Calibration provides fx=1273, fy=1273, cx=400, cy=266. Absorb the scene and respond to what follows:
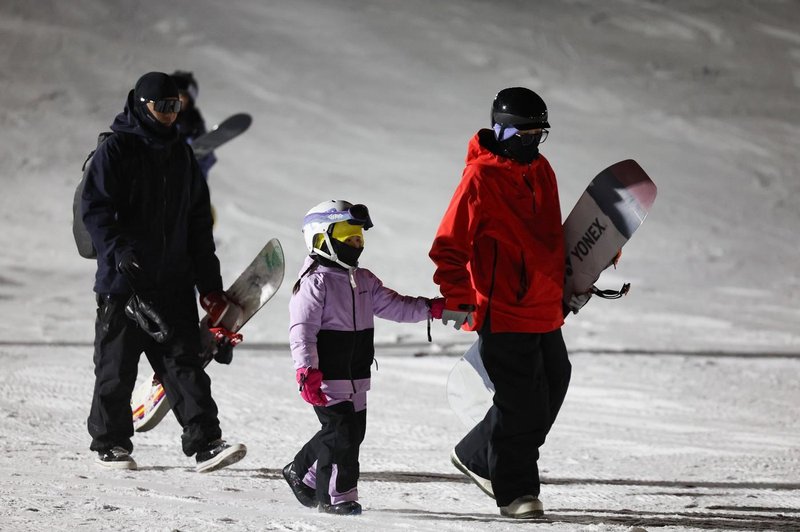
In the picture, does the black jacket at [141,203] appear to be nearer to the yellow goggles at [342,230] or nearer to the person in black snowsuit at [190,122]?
the yellow goggles at [342,230]

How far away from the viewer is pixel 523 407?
15.2 feet

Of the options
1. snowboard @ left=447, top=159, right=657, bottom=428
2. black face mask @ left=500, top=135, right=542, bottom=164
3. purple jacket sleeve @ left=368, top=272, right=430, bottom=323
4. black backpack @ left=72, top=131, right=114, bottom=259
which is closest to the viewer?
purple jacket sleeve @ left=368, top=272, right=430, bottom=323

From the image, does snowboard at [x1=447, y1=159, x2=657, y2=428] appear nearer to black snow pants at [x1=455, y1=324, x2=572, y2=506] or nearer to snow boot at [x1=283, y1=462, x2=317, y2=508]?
black snow pants at [x1=455, y1=324, x2=572, y2=506]

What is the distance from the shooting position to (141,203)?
16.6ft

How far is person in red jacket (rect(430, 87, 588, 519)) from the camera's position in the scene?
4.58 meters

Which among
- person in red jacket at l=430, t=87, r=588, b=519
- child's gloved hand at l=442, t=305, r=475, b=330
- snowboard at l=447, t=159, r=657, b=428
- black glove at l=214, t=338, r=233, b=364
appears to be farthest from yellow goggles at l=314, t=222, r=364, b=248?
black glove at l=214, t=338, r=233, b=364

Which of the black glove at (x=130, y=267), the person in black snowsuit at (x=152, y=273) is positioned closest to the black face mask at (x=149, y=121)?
the person in black snowsuit at (x=152, y=273)

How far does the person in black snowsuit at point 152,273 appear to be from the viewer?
16.4 feet

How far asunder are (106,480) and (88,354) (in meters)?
3.16

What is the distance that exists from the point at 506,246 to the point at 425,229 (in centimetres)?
878

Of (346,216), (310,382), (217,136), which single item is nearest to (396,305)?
(346,216)

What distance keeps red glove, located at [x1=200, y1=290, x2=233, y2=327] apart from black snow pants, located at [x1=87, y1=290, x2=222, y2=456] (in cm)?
6

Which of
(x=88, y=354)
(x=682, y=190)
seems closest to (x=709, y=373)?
(x=88, y=354)

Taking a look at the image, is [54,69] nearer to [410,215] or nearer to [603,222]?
[410,215]
